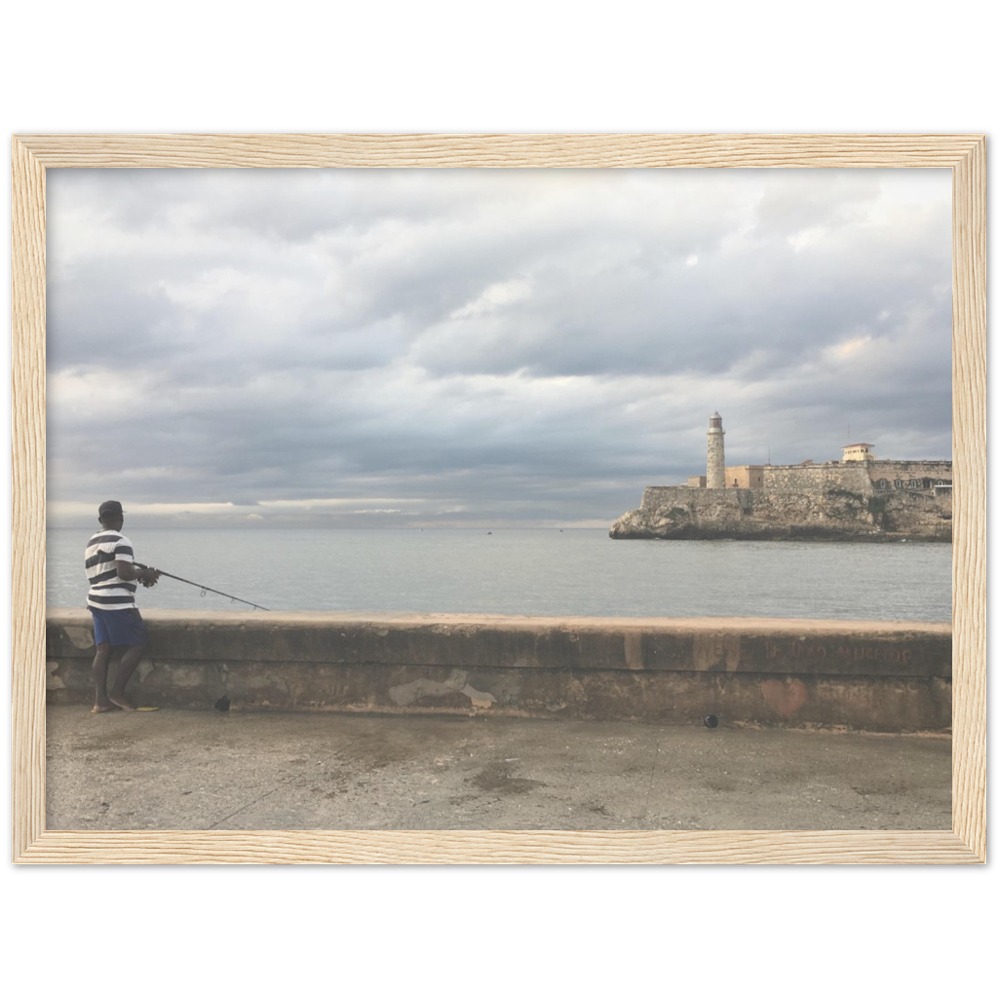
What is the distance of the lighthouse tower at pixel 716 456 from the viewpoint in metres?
14.4

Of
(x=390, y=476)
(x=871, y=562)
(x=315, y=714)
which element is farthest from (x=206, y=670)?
(x=871, y=562)

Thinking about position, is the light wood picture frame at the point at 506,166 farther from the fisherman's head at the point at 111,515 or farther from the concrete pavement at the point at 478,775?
the fisherman's head at the point at 111,515

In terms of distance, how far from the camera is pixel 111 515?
4004 mm

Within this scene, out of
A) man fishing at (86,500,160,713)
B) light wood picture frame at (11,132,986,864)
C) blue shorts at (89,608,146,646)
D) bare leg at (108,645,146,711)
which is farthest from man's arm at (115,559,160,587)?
light wood picture frame at (11,132,986,864)

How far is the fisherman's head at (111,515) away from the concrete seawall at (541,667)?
49 cm

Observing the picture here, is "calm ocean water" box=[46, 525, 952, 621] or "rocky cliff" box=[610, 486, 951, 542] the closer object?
"rocky cliff" box=[610, 486, 951, 542]

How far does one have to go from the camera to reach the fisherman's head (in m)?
3.93

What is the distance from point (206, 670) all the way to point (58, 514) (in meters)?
1.35

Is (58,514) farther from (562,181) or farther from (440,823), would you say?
(562,181)

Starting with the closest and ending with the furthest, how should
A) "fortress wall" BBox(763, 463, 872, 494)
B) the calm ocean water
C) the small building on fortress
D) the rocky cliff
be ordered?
1. the small building on fortress
2. the rocky cliff
3. "fortress wall" BBox(763, 463, 872, 494)
4. the calm ocean water

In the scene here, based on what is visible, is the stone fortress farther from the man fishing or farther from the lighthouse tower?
the man fishing

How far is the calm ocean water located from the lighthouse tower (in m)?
2.87

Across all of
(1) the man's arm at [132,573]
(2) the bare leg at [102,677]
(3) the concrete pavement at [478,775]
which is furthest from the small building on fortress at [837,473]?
(2) the bare leg at [102,677]

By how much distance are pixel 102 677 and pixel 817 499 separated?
8127mm
